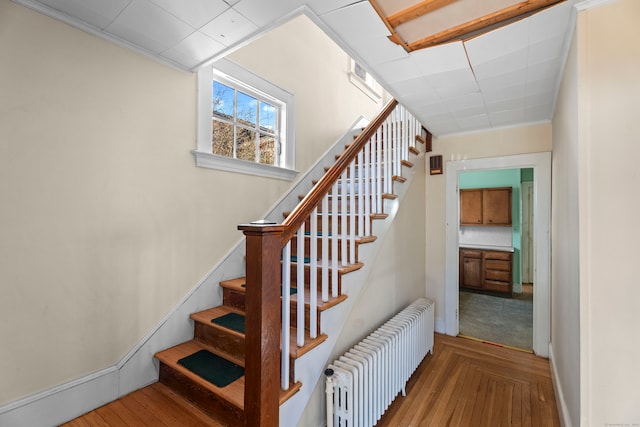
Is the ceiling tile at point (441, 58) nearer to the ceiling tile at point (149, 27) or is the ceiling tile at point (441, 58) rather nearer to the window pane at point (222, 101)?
the ceiling tile at point (149, 27)

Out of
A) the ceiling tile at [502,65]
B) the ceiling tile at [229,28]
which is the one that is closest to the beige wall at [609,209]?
the ceiling tile at [502,65]

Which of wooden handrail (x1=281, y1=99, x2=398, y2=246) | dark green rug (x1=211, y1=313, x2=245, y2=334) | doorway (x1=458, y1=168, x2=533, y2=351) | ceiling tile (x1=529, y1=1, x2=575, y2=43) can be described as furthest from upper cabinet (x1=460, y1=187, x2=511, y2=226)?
dark green rug (x1=211, y1=313, x2=245, y2=334)

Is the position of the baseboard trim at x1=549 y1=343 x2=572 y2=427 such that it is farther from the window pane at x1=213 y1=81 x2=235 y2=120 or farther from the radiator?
the window pane at x1=213 y1=81 x2=235 y2=120

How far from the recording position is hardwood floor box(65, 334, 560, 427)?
1.60 metres

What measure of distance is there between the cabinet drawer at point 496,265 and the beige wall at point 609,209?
12.6ft

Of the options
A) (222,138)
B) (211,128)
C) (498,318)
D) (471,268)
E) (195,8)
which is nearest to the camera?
(195,8)

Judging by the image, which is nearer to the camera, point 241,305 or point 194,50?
point 194,50

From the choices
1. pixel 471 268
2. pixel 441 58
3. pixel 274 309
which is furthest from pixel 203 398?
pixel 471 268

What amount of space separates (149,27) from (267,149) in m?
1.32

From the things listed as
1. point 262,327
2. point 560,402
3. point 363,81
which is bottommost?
point 560,402

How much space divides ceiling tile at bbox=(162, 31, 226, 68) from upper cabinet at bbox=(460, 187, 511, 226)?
504cm

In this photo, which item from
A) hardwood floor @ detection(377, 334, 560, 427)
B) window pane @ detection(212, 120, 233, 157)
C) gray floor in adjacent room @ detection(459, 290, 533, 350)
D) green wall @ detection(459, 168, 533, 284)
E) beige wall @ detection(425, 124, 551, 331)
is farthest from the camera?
green wall @ detection(459, 168, 533, 284)

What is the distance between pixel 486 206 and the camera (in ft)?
16.8

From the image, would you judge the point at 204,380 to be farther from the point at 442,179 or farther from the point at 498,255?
the point at 498,255
